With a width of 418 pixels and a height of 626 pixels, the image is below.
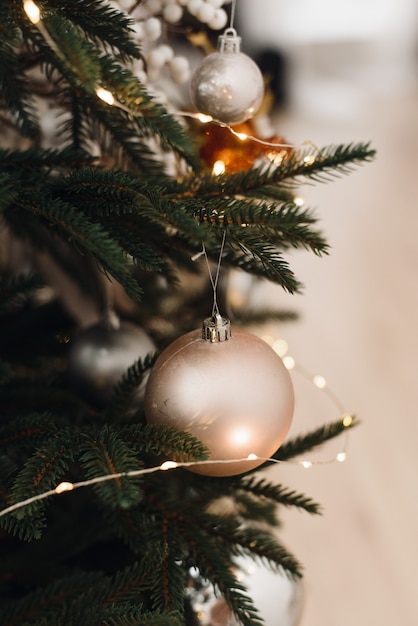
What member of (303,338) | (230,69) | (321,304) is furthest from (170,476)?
(321,304)

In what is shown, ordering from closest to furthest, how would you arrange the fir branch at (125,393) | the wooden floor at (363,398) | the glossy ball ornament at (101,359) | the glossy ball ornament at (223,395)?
the glossy ball ornament at (223,395), the fir branch at (125,393), the glossy ball ornament at (101,359), the wooden floor at (363,398)

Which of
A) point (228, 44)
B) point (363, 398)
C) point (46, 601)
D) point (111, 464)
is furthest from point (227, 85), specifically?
point (363, 398)

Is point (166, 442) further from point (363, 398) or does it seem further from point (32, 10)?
point (363, 398)

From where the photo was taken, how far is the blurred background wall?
1.18 metres

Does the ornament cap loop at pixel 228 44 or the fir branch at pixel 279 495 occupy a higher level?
the ornament cap loop at pixel 228 44

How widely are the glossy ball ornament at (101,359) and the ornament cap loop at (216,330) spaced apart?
0.22 metres

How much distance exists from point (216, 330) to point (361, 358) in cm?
150

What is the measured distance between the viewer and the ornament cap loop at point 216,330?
19.7 inches

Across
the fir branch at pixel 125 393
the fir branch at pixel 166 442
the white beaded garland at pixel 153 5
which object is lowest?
the fir branch at pixel 166 442

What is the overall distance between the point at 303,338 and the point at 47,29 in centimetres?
175

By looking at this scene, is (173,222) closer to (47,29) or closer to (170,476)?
(47,29)

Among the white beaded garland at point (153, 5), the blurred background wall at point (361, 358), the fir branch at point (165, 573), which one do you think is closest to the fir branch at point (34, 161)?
the white beaded garland at point (153, 5)

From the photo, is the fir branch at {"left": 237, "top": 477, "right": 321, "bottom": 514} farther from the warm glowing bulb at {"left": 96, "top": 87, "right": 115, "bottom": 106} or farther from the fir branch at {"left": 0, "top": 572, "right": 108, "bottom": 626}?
the warm glowing bulb at {"left": 96, "top": 87, "right": 115, "bottom": 106}

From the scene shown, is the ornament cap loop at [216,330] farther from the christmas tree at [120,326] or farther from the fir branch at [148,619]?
the fir branch at [148,619]
